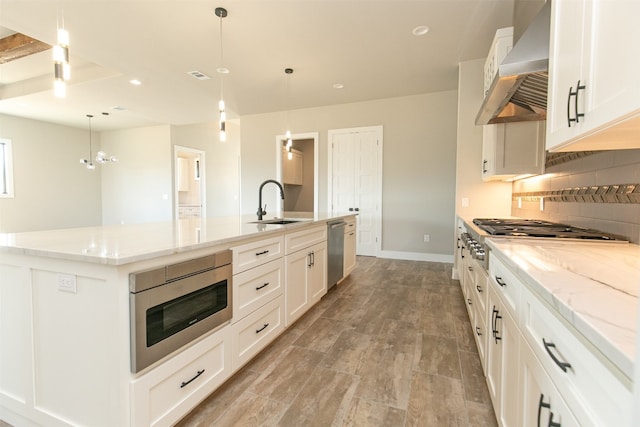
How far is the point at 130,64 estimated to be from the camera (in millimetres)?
3900

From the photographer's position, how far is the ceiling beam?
11.7ft

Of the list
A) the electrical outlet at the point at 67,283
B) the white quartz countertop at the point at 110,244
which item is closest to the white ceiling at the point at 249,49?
the white quartz countertop at the point at 110,244

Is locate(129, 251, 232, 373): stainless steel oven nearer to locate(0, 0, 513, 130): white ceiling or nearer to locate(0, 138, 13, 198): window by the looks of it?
locate(0, 0, 513, 130): white ceiling

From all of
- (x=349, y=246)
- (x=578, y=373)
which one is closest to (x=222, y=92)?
(x=349, y=246)

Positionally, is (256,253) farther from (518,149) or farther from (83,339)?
(518,149)

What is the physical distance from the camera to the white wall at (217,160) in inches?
300

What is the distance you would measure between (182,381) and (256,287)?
0.65 metres

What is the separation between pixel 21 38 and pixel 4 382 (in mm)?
4221

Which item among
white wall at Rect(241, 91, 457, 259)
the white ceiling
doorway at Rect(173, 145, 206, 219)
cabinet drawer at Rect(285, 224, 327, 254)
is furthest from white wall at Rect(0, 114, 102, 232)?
cabinet drawer at Rect(285, 224, 327, 254)

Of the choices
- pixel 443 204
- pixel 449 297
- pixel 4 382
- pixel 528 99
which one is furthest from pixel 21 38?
pixel 443 204

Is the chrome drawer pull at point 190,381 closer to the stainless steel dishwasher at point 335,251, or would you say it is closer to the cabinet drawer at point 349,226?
the stainless steel dishwasher at point 335,251

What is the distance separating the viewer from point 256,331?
1905mm

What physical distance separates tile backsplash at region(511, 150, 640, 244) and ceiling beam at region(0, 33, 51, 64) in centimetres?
561

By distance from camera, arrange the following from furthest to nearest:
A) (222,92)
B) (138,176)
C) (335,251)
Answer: (138,176)
(222,92)
(335,251)
